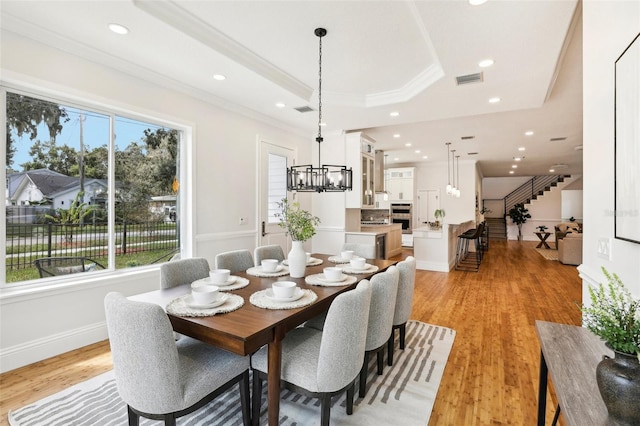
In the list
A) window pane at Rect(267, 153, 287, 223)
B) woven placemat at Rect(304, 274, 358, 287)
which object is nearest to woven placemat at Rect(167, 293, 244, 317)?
woven placemat at Rect(304, 274, 358, 287)

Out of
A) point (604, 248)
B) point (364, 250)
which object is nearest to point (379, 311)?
point (604, 248)

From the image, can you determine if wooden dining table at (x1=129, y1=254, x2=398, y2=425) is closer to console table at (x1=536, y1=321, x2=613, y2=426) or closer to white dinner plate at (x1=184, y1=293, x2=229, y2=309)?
white dinner plate at (x1=184, y1=293, x2=229, y2=309)

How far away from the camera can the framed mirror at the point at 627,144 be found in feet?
4.17

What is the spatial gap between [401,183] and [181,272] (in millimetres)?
8445

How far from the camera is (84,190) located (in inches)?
120

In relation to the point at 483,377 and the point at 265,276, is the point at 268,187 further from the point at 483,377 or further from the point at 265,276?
the point at 483,377

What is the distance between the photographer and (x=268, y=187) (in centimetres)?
496

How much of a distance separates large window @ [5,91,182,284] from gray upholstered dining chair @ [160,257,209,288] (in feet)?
4.03

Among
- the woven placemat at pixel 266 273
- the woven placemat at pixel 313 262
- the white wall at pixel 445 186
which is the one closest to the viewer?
the woven placemat at pixel 266 273

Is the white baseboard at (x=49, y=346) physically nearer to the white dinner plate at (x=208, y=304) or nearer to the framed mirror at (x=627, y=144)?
the white dinner plate at (x=208, y=304)

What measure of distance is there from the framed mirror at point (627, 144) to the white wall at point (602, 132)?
0.31ft

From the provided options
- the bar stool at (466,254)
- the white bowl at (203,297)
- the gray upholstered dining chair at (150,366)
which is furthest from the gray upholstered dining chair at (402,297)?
the bar stool at (466,254)

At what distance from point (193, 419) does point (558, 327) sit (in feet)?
7.11

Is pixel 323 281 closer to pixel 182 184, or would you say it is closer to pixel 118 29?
pixel 182 184
